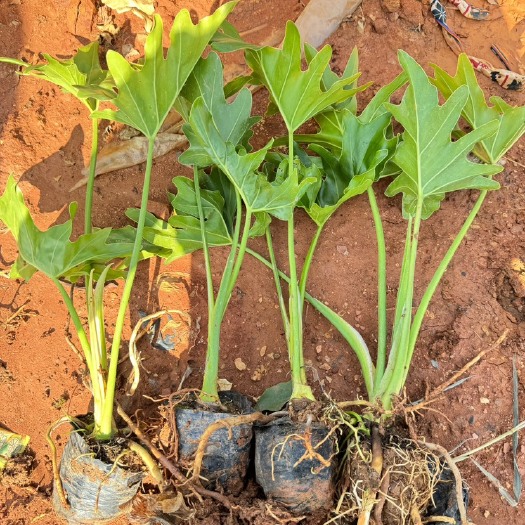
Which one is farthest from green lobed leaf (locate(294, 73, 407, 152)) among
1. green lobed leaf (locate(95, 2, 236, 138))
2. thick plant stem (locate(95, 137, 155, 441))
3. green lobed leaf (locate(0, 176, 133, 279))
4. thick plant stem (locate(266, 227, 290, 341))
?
green lobed leaf (locate(0, 176, 133, 279))

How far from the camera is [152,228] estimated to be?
1865 mm

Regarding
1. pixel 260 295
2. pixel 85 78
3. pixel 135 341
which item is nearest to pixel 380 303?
pixel 260 295

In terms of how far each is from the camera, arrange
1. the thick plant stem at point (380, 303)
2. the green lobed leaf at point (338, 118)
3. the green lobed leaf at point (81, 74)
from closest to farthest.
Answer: the green lobed leaf at point (81, 74) → the thick plant stem at point (380, 303) → the green lobed leaf at point (338, 118)

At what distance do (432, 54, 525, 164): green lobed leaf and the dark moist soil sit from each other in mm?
211

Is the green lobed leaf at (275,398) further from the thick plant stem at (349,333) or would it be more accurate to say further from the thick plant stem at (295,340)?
the thick plant stem at (349,333)

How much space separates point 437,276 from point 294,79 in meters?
0.73

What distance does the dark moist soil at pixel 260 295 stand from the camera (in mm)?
1848

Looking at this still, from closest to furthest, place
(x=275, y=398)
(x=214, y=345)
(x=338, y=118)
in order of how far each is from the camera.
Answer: (x=214, y=345)
(x=275, y=398)
(x=338, y=118)

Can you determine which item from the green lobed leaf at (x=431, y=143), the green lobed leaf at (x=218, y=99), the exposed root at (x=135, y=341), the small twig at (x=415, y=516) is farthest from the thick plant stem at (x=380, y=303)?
the exposed root at (x=135, y=341)

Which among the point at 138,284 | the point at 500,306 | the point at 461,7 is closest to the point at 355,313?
the point at 500,306

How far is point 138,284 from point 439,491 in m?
1.13

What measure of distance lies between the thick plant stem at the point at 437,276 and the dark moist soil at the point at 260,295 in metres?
0.13

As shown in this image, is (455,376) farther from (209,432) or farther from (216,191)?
(216,191)

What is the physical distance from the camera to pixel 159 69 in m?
1.66
